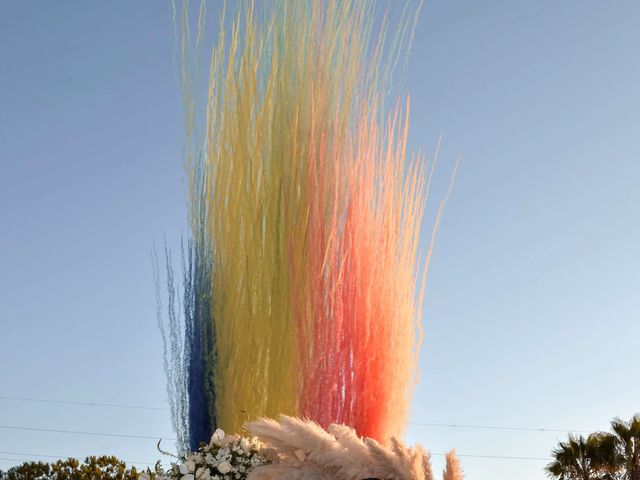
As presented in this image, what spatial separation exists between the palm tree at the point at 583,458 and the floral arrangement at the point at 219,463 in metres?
19.9

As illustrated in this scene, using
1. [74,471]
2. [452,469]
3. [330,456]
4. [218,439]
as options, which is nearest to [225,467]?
[218,439]

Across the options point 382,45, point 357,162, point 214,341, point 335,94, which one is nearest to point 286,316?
point 214,341

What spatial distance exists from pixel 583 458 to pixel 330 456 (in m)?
21.3

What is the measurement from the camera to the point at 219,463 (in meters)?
5.23

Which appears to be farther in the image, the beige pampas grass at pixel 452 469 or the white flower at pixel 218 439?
the white flower at pixel 218 439

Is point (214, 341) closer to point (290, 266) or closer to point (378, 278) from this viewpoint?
point (290, 266)

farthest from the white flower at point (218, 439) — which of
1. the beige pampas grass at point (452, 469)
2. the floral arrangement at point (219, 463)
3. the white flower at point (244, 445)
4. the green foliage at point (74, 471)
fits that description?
the green foliage at point (74, 471)

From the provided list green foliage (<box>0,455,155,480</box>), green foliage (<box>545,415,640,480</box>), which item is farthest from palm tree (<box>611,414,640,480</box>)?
green foliage (<box>0,455,155,480</box>)

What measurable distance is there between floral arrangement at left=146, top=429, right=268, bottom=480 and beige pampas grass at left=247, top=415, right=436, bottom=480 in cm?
59

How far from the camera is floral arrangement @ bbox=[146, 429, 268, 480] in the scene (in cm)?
515

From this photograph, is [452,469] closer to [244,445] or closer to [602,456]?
[244,445]

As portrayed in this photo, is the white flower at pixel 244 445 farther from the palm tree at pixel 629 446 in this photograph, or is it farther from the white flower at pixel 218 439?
the palm tree at pixel 629 446

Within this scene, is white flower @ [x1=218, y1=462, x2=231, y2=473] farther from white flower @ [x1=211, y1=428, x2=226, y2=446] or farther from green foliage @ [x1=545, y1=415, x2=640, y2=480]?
green foliage @ [x1=545, y1=415, x2=640, y2=480]

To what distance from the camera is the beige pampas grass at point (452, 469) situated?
3.81 m
